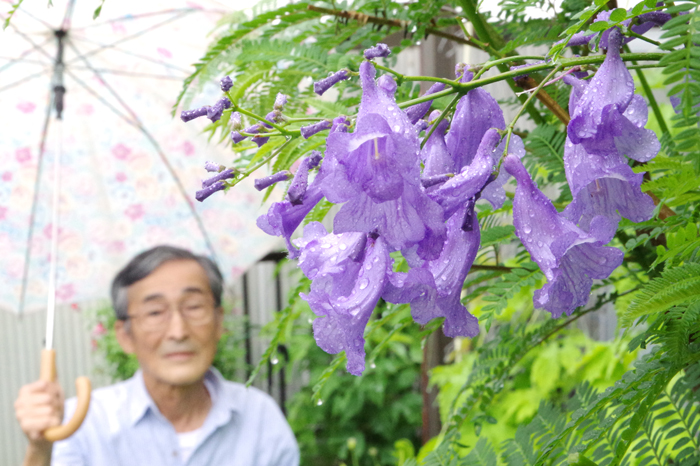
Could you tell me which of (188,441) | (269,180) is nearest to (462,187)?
(269,180)

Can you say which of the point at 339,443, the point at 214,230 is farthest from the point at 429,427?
the point at 214,230

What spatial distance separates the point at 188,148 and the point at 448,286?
1819mm

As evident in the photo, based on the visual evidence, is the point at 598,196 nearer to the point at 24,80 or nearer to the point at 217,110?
the point at 217,110

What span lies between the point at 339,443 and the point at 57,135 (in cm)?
232

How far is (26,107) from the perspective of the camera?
1.83m

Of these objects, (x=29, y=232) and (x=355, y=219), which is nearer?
(x=355, y=219)

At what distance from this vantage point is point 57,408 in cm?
168

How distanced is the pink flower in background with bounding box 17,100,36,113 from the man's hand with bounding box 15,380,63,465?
83 cm

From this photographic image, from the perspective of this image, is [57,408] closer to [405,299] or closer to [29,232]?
[29,232]

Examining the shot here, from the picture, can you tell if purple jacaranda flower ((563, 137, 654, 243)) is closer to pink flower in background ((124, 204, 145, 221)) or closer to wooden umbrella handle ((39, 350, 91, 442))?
wooden umbrella handle ((39, 350, 91, 442))

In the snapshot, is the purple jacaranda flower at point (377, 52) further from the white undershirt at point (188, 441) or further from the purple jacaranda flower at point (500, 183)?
the white undershirt at point (188, 441)

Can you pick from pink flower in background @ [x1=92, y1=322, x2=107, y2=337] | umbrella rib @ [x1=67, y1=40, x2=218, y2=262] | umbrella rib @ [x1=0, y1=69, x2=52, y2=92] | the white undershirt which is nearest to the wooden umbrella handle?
the white undershirt

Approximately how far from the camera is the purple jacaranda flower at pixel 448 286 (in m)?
0.36

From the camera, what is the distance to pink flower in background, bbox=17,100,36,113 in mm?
1814
